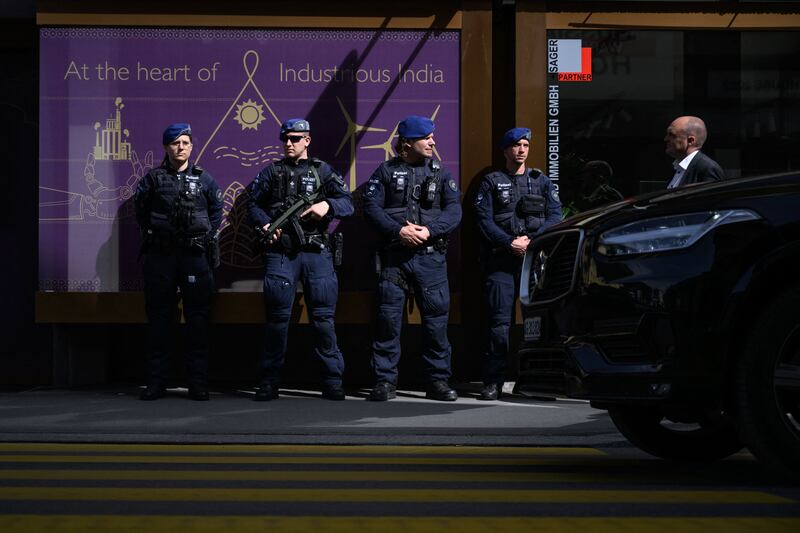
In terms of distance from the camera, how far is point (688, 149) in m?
8.04

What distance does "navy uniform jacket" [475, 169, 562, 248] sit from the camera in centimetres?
936

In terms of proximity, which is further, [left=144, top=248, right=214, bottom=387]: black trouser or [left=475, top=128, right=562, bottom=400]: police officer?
[left=475, top=128, right=562, bottom=400]: police officer

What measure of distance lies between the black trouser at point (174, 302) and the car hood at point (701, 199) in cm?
471

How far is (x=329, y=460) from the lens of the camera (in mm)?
5742

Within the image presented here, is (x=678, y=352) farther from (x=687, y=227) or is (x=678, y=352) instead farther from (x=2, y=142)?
(x=2, y=142)

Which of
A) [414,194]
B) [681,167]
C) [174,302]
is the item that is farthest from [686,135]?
[174,302]

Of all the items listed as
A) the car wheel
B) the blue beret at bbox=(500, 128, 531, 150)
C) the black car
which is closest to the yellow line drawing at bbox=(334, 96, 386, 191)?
the blue beret at bbox=(500, 128, 531, 150)

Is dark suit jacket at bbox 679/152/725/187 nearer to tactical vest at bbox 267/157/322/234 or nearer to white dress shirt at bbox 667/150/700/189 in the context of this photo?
white dress shirt at bbox 667/150/700/189

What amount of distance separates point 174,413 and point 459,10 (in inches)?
174

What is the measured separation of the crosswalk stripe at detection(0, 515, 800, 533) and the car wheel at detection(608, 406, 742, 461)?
178 centimetres

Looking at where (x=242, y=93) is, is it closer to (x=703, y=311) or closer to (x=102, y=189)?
(x=102, y=189)

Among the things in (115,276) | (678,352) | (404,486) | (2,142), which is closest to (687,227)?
(678,352)

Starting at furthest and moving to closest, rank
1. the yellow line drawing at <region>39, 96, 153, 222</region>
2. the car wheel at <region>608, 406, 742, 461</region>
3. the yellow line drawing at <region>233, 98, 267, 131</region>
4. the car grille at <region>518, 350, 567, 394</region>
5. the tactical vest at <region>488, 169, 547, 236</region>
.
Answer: the yellow line drawing at <region>233, 98, 267, 131</region> → the yellow line drawing at <region>39, 96, 153, 222</region> → the tactical vest at <region>488, 169, 547, 236</region> → the car wheel at <region>608, 406, 742, 461</region> → the car grille at <region>518, 350, 567, 394</region>

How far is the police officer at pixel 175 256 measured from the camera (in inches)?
358
